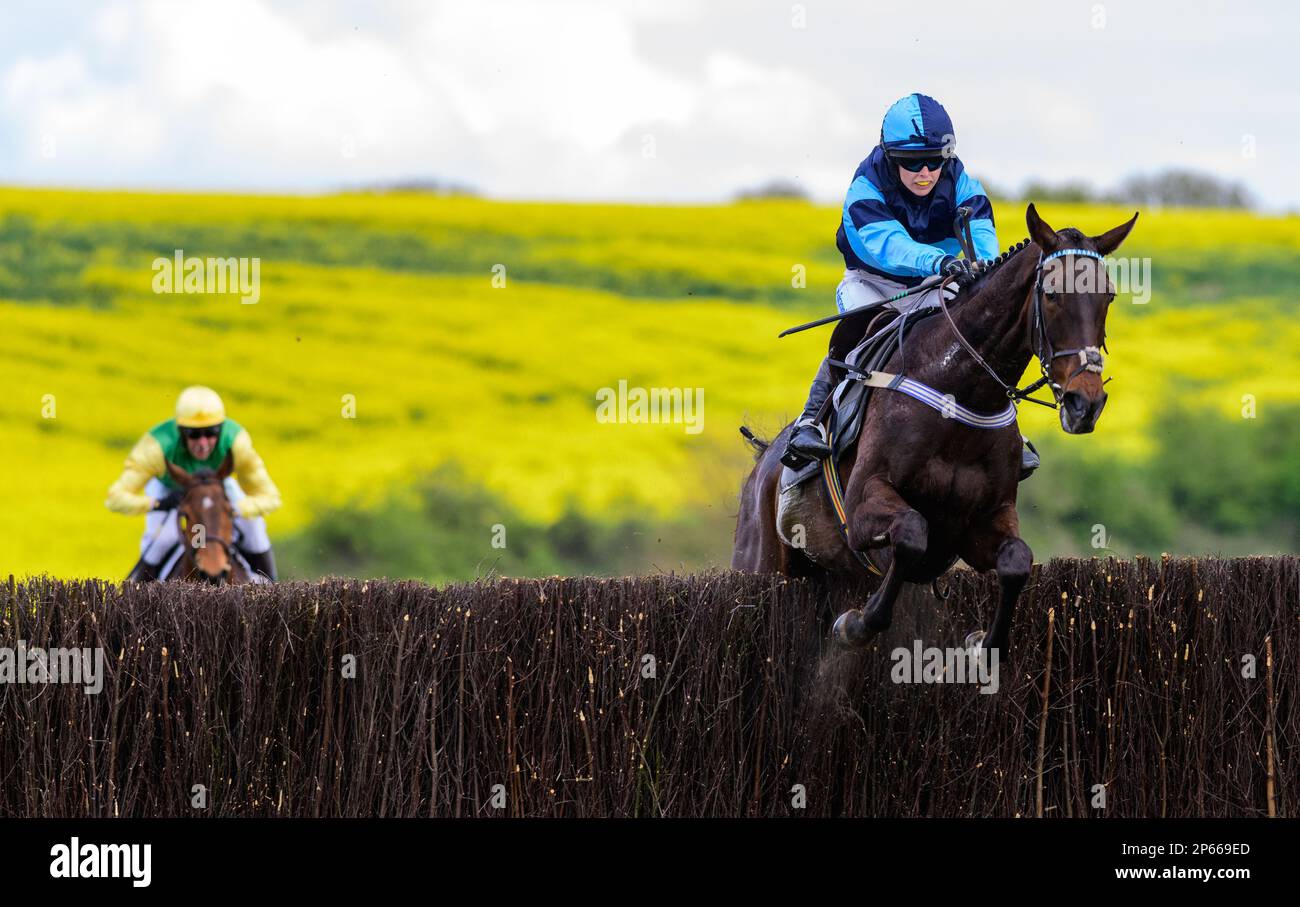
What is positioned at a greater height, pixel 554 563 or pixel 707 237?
pixel 707 237

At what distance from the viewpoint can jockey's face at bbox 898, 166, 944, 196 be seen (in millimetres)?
9305

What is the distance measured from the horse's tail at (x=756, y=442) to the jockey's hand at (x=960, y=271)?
2052mm

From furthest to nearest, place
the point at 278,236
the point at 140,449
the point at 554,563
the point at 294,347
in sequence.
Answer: the point at 278,236 < the point at 294,347 < the point at 554,563 < the point at 140,449

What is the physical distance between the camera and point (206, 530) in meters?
12.1

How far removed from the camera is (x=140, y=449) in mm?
12922

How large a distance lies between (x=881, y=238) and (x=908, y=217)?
0.90 feet

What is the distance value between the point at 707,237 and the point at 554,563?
38.9ft

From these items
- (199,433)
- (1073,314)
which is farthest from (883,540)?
(199,433)

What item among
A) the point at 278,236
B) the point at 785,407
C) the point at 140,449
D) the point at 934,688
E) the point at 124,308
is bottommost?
the point at 934,688

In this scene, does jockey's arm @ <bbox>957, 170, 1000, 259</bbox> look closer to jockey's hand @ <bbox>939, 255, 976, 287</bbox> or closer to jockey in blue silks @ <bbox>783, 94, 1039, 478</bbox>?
jockey in blue silks @ <bbox>783, 94, 1039, 478</bbox>

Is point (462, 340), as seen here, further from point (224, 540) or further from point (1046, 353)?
point (1046, 353)
